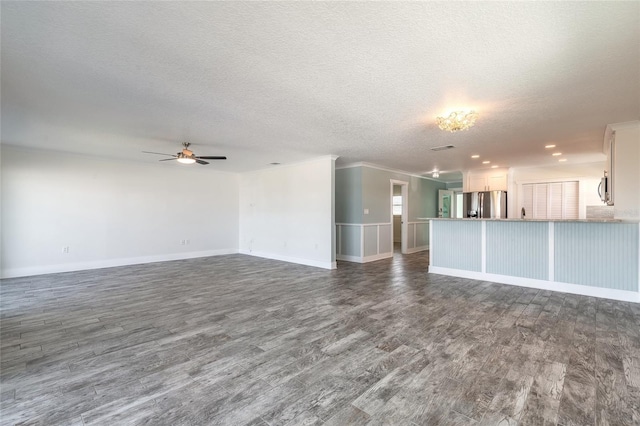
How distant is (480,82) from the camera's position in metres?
2.66

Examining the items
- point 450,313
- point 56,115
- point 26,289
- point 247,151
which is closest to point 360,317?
point 450,313

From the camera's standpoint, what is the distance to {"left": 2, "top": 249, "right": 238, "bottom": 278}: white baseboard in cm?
554

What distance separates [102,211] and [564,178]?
11349 millimetres

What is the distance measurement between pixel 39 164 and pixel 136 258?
2749mm

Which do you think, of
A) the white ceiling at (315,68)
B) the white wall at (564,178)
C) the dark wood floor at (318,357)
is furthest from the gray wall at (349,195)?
the white wall at (564,178)

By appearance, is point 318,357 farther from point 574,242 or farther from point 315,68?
point 574,242

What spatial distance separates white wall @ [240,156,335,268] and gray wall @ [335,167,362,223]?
1.06 m

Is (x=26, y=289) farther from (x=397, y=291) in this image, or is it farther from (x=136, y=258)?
(x=397, y=291)

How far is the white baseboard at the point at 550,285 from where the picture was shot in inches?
155

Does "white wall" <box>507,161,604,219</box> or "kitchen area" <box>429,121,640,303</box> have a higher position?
"white wall" <box>507,161,604,219</box>

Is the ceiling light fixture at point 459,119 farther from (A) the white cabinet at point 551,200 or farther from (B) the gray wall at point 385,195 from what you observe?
(A) the white cabinet at point 551,200

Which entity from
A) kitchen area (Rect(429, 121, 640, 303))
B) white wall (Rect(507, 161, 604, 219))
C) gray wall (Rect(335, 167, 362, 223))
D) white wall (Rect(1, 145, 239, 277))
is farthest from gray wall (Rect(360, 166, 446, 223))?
white wall (Rect(1, 145, 239, 277))

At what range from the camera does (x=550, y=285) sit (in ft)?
14.8

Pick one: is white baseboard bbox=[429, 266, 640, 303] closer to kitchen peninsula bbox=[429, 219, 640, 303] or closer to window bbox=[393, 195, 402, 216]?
kitchen peninsula bbox=[429, 219, 640, 303]
